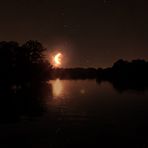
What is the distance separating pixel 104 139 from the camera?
35438 millimetres

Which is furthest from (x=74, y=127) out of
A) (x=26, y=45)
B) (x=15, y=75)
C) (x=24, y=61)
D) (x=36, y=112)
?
(x=26, y=45)

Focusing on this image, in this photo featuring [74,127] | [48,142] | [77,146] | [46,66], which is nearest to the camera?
[77,146]

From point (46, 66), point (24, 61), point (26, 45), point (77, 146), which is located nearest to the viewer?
point (77, 146)

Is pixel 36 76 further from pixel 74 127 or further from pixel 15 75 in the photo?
pixel 74 127

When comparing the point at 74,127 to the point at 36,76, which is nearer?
the point at 74,127

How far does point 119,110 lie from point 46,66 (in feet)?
324

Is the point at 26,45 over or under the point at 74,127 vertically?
over

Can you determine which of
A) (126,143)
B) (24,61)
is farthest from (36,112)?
(24,61)

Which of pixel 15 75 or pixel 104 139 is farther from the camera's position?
pixel 15 75

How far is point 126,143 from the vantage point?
111ft

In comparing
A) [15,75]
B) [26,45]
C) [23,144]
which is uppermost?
[26,45]

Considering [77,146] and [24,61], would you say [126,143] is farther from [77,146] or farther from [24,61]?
[24,61]

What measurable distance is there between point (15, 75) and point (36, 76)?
61.1ft

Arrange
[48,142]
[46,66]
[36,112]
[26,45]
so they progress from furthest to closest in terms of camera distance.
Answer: [46,66]
[26,45]
[36,112]
[48,142]
